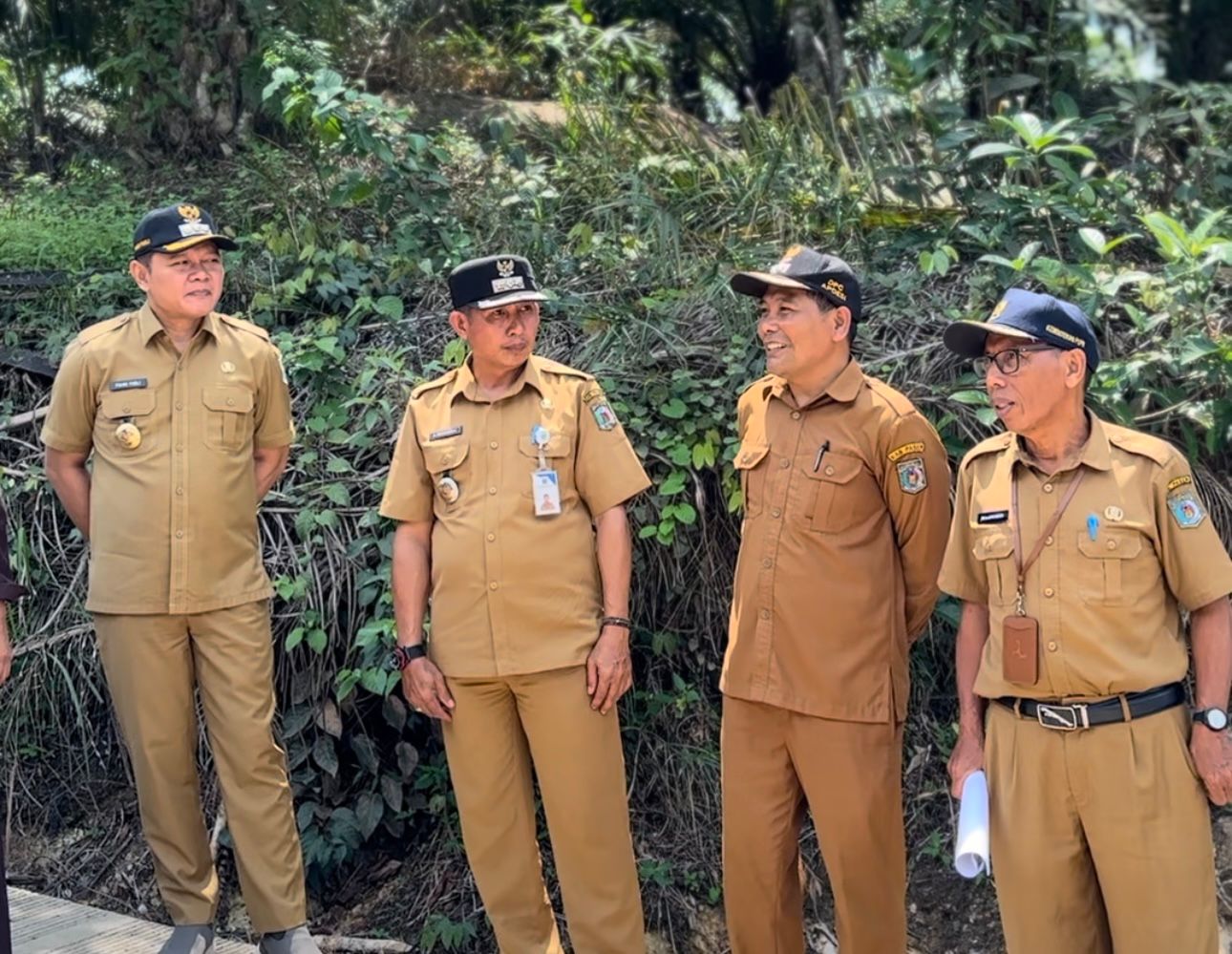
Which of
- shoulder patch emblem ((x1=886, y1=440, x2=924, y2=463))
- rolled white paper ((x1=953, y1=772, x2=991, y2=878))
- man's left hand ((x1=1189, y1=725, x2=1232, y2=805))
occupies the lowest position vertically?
rolled white paper ((x1=953, y1=772, x2=991, y2=878))

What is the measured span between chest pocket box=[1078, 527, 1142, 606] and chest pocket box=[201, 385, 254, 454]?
2.33 meters

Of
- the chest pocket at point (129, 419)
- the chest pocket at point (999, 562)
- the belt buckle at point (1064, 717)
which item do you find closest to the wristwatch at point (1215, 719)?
the belt buckle at point (1064, 717)

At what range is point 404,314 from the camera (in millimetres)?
6090

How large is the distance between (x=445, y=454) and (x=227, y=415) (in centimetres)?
67

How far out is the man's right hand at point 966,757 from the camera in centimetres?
351

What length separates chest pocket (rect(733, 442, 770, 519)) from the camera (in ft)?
12.9

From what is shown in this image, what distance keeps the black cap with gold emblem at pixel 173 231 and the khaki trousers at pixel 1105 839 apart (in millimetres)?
2502

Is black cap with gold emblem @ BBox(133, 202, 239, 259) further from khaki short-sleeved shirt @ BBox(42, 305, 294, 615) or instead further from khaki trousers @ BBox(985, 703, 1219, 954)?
khaki trousers @ BBox(985, 703, 1219, 954)

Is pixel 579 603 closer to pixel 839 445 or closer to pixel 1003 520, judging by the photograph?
pixel 839 445

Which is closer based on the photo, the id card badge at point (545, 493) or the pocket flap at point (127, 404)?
the id card badge at point (545, 493)

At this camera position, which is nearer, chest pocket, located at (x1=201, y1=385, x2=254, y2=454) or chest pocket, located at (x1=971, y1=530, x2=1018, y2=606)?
chest pocket, located at (x1=971, y1=530, x2=1018, y2=606)

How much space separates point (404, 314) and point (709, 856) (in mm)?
2469

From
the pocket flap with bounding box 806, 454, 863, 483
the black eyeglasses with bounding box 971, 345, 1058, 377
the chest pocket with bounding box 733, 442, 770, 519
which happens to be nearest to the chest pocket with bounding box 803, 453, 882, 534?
the pocket flap with bounding box 806, 454, 863, 483

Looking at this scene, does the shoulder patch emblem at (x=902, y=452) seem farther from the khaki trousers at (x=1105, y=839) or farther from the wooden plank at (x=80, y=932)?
the wooden plank at (x=80, y=932)
